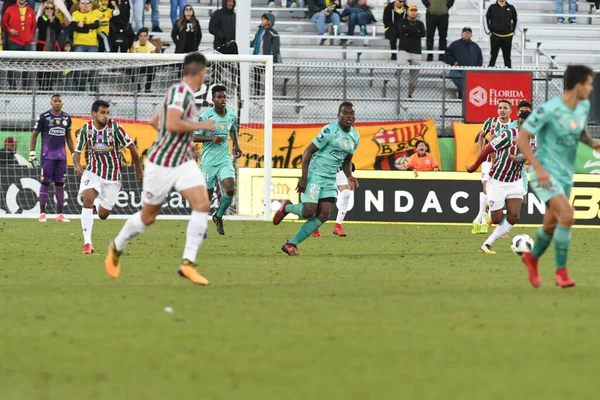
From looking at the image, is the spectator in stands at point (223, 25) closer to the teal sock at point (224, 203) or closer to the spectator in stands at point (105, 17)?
the spectator in stands at point (105, 17)

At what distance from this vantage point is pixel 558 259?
10.1 metres

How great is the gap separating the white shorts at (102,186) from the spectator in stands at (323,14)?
1542 centimetres

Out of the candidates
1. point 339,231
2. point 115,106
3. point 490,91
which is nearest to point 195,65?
point 339,231

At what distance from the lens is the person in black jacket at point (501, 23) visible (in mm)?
27562

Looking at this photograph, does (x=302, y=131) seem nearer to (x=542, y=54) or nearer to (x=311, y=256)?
(x=542, y=54)

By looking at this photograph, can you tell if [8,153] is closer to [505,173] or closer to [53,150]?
[53,150]

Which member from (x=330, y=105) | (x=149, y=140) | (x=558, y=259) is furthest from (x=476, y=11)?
(x=558, y=259)

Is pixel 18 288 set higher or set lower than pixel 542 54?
lower

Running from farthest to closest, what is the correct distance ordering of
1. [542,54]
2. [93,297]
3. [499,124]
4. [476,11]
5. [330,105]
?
[476,11], [542,54], [330,105], [499,124], [93,297]

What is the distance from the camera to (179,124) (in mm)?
10148

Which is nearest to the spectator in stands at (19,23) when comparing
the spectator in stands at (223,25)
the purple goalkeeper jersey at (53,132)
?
the spectator in stands at (223,25)

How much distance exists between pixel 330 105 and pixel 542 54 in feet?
21.2

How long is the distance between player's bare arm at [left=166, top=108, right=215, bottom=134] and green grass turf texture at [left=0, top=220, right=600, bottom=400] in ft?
4.61

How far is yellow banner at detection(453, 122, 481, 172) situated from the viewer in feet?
82.1
